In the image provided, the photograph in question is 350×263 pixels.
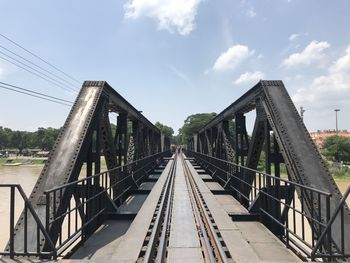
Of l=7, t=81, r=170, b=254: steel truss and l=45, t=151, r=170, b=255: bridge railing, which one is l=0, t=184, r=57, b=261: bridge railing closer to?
l=7, t=81, r=170, b=254: steel truss

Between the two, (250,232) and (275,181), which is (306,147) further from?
(250,232)

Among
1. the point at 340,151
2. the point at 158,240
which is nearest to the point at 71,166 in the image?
the point at 158,240

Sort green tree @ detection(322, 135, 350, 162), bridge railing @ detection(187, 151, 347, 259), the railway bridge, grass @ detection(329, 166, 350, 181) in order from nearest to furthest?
bridge railing @ detection(187, 151, 347, 259)
the railway bridge
grass @ detection(329, 166, 350, 181)
green tree @ detection(322, 135, 350, 162)

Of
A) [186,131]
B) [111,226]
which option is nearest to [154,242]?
[111,226]

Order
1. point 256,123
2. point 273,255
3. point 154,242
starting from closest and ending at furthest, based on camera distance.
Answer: point 273,255 → point 154,242 → point 256,123

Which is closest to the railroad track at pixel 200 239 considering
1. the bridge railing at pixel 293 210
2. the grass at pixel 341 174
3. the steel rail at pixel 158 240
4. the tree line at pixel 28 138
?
the steel rail at pixel 158 240

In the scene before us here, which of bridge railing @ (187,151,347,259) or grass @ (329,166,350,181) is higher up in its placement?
bridge railing @ (187,151,347,259)

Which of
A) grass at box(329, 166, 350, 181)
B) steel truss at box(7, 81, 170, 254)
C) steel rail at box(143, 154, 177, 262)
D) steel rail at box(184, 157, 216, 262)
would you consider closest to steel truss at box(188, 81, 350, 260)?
steel rail at box(184, 157, 216, 262)

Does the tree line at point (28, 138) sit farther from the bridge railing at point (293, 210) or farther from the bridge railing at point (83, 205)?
the bridge railing at point (293, 210)

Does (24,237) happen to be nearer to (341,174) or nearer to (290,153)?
(290,153)

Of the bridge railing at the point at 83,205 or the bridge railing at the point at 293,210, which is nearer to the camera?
the bridge railing at the point at 293,210

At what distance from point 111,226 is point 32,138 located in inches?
6303

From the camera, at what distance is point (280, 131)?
7645 millimetres

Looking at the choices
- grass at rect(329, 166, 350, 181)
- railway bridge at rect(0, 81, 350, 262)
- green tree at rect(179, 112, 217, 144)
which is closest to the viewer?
railway bridge at rect(0, 81, 350, 262)
